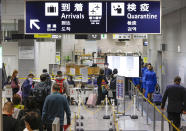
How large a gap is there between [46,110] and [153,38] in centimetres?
1670

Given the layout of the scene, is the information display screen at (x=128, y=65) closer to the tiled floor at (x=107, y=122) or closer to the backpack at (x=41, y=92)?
the tiled floor at (x=107, y=122)

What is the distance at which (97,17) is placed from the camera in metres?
10.0

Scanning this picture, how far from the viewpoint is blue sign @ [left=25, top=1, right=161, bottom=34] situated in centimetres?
1001

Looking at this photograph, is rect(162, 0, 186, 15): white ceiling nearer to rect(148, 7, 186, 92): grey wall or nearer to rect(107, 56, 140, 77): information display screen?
rect(148, 7, 186, 92): grey wall

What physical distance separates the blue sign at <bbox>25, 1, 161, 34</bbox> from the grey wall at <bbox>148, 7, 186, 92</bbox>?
5.34 meters

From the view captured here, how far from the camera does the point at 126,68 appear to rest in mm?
18500

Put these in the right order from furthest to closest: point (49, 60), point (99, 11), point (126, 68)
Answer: point (49, 60) → point (126, 68) → point (99, 11)

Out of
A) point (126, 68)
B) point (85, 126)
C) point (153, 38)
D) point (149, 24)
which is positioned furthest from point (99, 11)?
point (153, 38)

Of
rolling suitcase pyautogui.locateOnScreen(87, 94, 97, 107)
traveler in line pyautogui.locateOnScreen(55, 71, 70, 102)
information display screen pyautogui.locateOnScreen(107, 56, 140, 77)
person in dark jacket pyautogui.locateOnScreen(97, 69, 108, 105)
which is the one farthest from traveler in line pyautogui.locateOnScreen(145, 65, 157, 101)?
traveler in line pyautogui.locateOnScreen(55, 71, 70, 102)

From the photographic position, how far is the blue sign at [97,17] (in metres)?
10.0

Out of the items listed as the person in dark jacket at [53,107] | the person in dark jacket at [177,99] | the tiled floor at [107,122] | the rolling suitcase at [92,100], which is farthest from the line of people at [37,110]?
the rolling suitcase at [92,100]

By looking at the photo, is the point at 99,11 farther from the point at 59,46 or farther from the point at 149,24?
the point at 59,46

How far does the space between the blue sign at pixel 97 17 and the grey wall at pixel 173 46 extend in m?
5.34

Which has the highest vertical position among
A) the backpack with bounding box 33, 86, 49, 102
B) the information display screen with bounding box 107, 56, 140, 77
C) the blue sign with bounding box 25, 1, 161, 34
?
the blue sign with bounding box 25, 1, 161, 34
